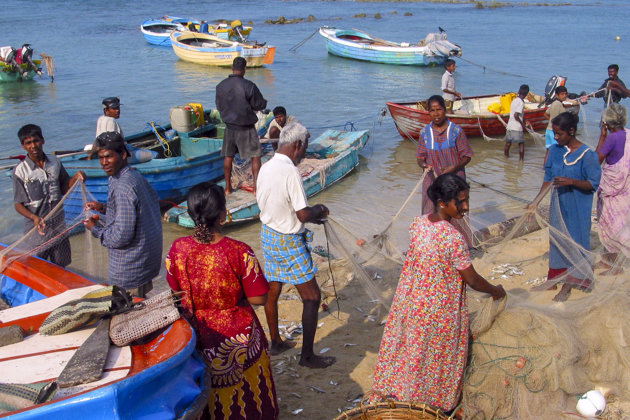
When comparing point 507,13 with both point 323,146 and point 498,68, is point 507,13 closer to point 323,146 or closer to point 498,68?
point 498,68

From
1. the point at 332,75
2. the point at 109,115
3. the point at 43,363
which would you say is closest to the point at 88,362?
the point at 43,363

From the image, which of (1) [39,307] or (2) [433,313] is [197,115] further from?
(2) [433,313]

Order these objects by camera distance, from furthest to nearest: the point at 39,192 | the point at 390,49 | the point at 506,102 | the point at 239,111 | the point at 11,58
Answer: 1. the point at 390,49
2. the point at 11,58
3. the point at 506,102
4. the point at 239,111
5. the point at 39,192

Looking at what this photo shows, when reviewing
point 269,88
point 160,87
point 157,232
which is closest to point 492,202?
point 157,232

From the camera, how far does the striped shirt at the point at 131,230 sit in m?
3.69

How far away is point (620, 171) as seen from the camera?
502cm

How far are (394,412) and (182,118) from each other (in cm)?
819

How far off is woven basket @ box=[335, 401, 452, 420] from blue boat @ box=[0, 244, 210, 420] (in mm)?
949

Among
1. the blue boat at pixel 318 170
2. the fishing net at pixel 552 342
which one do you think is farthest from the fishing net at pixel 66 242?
the blue boat at pixel 318 170

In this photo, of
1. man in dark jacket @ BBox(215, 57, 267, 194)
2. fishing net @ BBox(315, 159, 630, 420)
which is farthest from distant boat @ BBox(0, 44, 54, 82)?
fishing net @ BBox(315, 159, 630, 420)

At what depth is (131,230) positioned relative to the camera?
3.73 metres

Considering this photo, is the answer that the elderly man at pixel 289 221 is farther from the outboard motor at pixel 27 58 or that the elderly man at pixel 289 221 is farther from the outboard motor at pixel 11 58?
the outboard motor at pixel 27 58

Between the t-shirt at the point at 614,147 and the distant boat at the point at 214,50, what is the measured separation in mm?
19824

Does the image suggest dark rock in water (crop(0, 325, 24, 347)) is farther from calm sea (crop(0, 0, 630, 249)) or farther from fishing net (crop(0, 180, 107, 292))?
calm sea (crop(0, 0, 630, 249))
